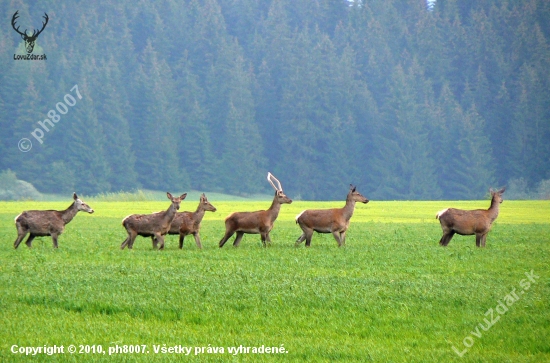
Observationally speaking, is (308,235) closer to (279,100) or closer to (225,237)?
(225,237)

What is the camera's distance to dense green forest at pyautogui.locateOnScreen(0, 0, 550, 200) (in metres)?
93.8

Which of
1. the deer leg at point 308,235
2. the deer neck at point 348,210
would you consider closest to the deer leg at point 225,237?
the deer leg at point 308,235

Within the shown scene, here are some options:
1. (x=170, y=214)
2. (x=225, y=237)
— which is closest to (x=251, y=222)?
(x=225, y=237)

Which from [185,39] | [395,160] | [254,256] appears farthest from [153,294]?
[185,39]

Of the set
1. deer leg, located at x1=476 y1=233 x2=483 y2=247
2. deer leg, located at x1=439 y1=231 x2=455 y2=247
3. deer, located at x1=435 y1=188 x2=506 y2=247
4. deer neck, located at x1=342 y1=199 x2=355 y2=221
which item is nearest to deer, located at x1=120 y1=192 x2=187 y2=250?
deer neck, located at x1=342 y1=199 x2=355 y2=221

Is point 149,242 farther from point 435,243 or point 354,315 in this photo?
point 354,315

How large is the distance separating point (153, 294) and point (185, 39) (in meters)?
98.4

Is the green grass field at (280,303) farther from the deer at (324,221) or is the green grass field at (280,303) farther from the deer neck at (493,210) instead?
the deer neck at (493,210)

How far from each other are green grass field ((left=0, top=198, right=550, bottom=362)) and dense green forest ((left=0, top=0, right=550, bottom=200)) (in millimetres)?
70935

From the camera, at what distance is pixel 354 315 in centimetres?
1383

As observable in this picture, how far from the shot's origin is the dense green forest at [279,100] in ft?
308

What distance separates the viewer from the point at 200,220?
23.7 m

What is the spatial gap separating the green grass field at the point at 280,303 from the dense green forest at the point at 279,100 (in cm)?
7093

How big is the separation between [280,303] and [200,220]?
9.36 meters
